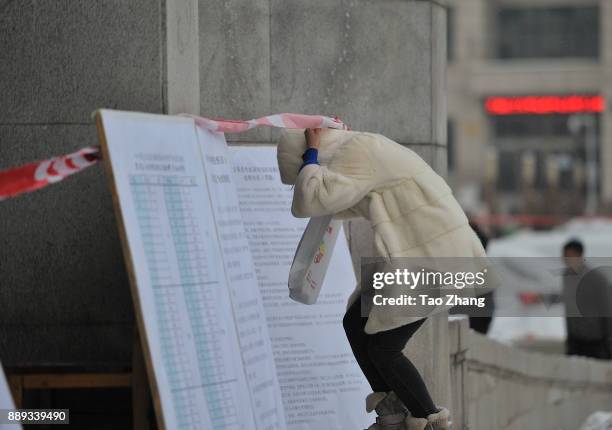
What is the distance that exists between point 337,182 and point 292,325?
1251 millimetres

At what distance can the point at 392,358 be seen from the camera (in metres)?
5.77

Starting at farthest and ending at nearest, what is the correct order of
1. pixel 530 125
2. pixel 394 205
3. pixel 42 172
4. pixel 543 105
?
pixel 530 125 → pixel 543 105 → pixel 394 205 → pixel 42 172

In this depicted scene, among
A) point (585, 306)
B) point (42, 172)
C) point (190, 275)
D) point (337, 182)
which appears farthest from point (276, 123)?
point (585, 306)

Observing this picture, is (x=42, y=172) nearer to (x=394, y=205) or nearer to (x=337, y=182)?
(x=337, y=182)

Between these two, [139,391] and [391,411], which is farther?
[391,411]

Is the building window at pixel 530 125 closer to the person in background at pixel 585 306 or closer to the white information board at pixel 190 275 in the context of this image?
the person in background at pixel 585 306

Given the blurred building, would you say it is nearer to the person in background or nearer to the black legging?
the person in background

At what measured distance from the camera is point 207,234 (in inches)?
205

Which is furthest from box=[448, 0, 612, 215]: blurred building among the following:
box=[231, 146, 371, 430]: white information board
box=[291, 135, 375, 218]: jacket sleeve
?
box=[291, 135, 375, 218]: jacket sleeve

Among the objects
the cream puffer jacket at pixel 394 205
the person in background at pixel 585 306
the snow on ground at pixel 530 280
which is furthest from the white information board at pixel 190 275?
the snow on ground at pixel 530 280

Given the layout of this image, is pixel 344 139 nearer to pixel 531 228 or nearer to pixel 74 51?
pixel 74 51

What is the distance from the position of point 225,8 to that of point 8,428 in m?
3.24

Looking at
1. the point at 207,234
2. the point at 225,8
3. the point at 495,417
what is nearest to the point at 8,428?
the point at 207,234

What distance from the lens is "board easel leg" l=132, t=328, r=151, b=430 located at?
5715mm
